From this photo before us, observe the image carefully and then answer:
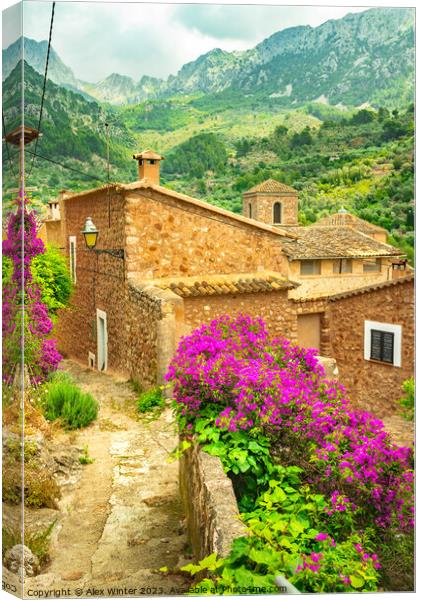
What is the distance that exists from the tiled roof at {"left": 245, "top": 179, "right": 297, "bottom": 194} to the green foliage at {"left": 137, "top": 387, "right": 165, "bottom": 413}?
2141 millimetres

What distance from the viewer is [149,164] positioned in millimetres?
5781

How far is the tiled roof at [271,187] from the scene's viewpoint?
544 cm

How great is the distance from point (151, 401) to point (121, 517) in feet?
6.33

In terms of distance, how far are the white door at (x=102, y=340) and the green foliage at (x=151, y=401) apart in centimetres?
97

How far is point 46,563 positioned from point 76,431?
1825 mm

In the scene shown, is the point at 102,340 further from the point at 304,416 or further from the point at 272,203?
the point at 304,416

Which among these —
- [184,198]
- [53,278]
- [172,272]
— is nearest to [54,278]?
[53,278]

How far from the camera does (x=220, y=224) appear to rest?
705cm

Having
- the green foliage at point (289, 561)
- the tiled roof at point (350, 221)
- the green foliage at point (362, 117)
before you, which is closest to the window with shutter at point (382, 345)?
the tiled roof at point (350, 221)

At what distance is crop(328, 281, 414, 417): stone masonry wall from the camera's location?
5266 millimetres

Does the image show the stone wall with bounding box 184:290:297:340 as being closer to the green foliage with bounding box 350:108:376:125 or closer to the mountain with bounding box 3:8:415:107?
the mountain with bounding box 3:8:415:107

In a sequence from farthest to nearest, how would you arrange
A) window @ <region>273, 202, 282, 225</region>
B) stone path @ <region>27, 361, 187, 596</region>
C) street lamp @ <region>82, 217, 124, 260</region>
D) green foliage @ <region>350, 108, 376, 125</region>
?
street lamp @ <region>82, 217, 124, 260</region>
window @ <region>273, 202, 282, 225</region>
green foliage @ <region>350, 108, 376, 125</region>
stone path @ <region>27, 361, 187, 596</region>

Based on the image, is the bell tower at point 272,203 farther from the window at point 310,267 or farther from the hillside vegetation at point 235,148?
the window at point 310,267

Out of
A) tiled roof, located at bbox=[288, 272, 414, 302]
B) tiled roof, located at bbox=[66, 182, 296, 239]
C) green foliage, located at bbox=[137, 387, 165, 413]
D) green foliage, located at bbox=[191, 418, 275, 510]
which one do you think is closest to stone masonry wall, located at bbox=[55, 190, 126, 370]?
tiled roof, located at bbox=[66, 182, 296, 239]
